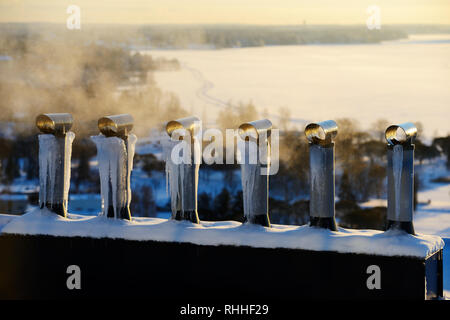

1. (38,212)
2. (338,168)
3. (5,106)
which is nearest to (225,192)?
(338,168)

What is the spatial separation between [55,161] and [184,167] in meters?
0.97

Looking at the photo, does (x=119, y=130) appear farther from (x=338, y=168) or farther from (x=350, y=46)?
(x=338, y=168)

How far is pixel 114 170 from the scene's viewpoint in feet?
17.3

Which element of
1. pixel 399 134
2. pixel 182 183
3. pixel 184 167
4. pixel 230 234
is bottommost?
pixel 230 234

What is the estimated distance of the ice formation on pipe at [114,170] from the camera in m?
5.24

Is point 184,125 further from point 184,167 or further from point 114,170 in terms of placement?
point 114,170

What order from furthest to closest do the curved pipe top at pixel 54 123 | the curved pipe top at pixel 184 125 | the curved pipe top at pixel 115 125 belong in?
1. the curved pipe top at pixel 54 123
2. the curved pipe top at pixel 115 125
3. the curved pipe top at pixel 184 125

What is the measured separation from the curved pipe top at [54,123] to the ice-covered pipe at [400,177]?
2.24 m

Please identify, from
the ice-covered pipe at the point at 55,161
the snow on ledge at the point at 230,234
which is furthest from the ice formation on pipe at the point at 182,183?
the ice-covered pipe at the point at 55,161

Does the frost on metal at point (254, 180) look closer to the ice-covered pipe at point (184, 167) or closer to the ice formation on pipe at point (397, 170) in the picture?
the ice-covered pipe at point (184, 167)

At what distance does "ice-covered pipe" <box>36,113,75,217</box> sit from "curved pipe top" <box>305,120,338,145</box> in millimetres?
1742

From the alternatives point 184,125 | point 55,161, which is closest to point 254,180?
point 184,125

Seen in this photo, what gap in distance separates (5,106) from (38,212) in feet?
52.4
